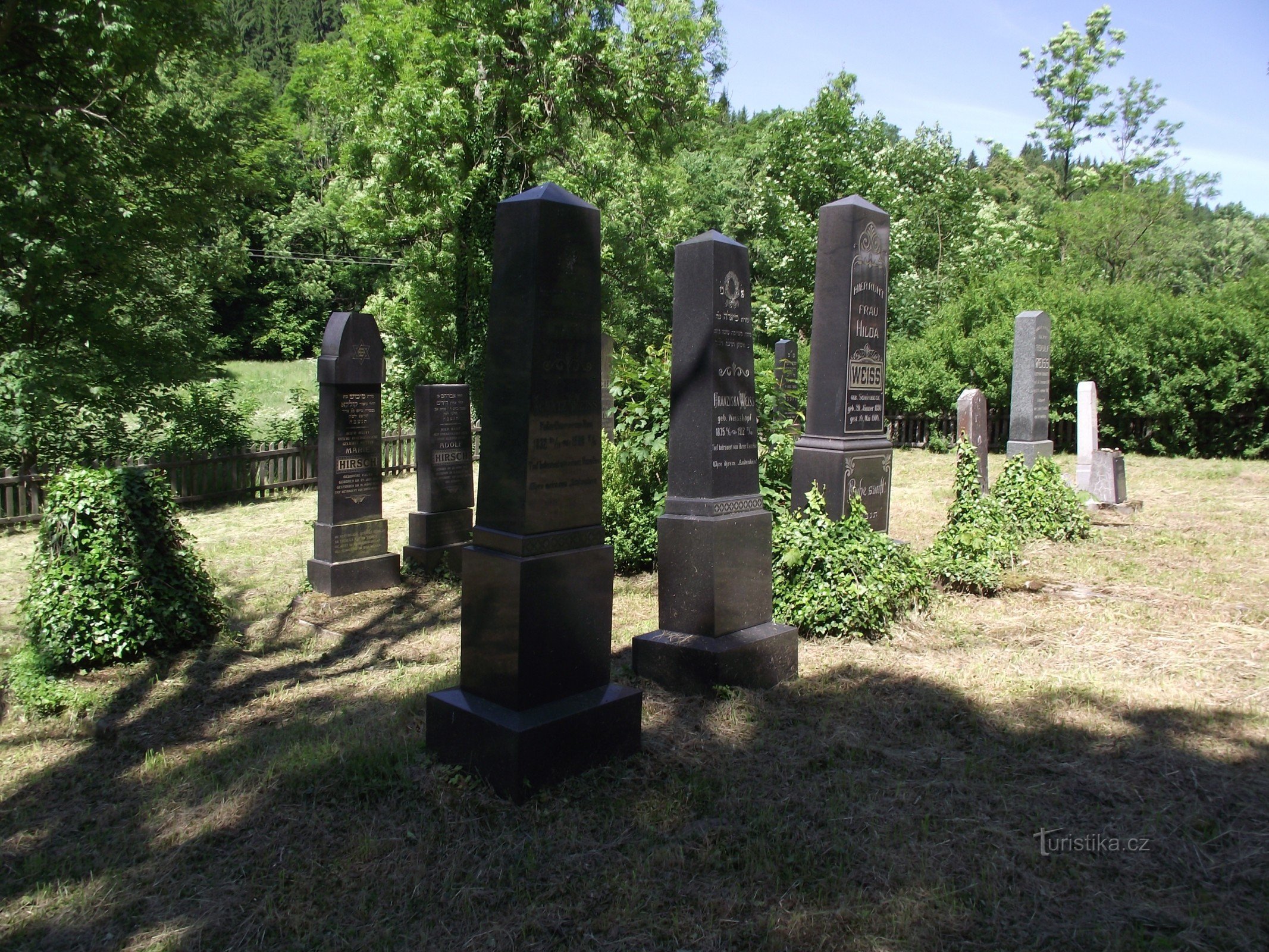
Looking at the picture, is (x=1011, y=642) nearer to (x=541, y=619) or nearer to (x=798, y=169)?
(x=541, y=619)

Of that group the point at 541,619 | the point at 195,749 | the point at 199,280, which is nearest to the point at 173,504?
the point at 195,749

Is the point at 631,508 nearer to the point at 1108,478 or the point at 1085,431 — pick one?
the point at 1108,478

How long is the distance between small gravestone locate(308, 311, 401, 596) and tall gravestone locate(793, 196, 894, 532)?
176 inches

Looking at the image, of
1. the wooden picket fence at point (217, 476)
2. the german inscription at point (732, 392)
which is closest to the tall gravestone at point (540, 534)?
the german inscription at point (732, 392)

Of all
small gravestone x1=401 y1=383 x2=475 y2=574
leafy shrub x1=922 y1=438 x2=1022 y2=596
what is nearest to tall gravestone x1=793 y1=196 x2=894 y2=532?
leafy shrub x1=922 y1=438 x2=1022 y2=596

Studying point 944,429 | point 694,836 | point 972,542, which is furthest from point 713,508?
point 944,429

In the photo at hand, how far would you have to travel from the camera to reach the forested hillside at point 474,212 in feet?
38.6

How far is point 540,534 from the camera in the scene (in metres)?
4.08

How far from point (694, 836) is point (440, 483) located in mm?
6807

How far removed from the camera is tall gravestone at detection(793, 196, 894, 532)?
7758 millimetres

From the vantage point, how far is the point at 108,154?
11969 millimetres

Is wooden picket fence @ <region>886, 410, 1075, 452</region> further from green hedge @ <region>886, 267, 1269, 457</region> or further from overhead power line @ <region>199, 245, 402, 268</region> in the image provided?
overhead power line @ <region>199, 245, 402, 268</region>

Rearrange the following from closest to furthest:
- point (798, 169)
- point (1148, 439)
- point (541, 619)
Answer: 1. point (541, 619)
2. point (1148, 439)
3. point (798, 169)

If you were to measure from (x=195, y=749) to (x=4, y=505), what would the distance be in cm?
937
